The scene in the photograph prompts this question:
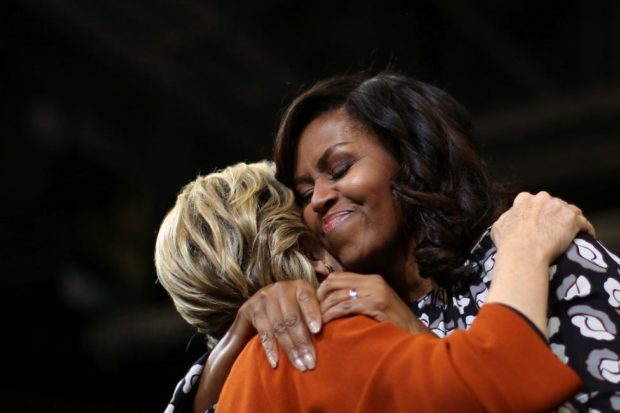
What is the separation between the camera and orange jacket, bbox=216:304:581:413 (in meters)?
1.14

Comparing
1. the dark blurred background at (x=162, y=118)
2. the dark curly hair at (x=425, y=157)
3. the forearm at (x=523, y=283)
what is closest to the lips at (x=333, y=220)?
the dark curly hair at (x=425, y=157)

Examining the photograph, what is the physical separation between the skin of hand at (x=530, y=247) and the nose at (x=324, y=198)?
0.36 meters

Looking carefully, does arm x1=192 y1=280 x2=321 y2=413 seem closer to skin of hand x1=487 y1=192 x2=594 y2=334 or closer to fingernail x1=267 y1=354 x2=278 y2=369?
fingernail x1=267 y1=354 x2=278 y2=369

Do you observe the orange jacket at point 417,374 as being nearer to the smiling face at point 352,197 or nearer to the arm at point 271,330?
the arm at point 271,330

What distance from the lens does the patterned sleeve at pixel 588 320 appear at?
126cm

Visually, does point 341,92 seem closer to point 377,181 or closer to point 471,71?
point 377,181

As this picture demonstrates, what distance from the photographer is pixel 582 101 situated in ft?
10.7

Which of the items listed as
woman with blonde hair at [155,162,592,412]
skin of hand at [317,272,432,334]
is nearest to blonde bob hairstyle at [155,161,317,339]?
woman with blonde hair at [155,162,592,412]

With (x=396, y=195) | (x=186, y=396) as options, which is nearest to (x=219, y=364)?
(x=186, y=396)

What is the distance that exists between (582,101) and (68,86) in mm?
1822

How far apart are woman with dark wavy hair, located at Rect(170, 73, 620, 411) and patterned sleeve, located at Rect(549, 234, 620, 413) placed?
0.01m

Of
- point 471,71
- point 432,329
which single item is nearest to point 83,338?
point 471,71

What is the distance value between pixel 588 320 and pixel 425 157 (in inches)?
22.0

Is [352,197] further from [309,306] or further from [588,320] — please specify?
[588,320]
